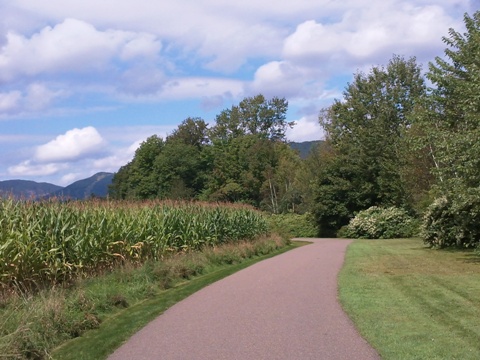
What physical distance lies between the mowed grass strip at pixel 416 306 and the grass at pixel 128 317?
380 centimetres

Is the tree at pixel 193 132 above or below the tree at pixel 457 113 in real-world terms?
above

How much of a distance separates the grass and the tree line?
8.81m

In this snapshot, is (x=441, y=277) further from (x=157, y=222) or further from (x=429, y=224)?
(x=429, y=224)

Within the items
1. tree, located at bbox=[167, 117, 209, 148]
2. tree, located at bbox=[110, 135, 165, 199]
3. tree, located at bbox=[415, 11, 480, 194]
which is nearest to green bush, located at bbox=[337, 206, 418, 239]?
tree, located at bbox=[415, 11, 480, 194]

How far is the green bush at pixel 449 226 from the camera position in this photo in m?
21.1

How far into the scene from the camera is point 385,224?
42469mm

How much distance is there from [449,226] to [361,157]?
27587 millimetres

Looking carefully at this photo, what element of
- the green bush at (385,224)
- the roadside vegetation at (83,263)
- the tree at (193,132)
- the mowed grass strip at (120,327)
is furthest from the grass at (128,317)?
the tree at (193,132)

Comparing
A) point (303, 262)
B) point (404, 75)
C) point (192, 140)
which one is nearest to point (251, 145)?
point (192, 140)

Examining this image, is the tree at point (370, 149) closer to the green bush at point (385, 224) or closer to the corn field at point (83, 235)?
the green bush at point (385, 224)

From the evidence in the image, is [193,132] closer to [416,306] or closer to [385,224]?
[385,224]

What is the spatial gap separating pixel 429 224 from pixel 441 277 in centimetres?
1186

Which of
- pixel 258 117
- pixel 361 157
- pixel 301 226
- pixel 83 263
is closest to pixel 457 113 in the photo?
pixel 83 263

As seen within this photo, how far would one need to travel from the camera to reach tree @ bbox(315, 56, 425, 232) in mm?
49688
